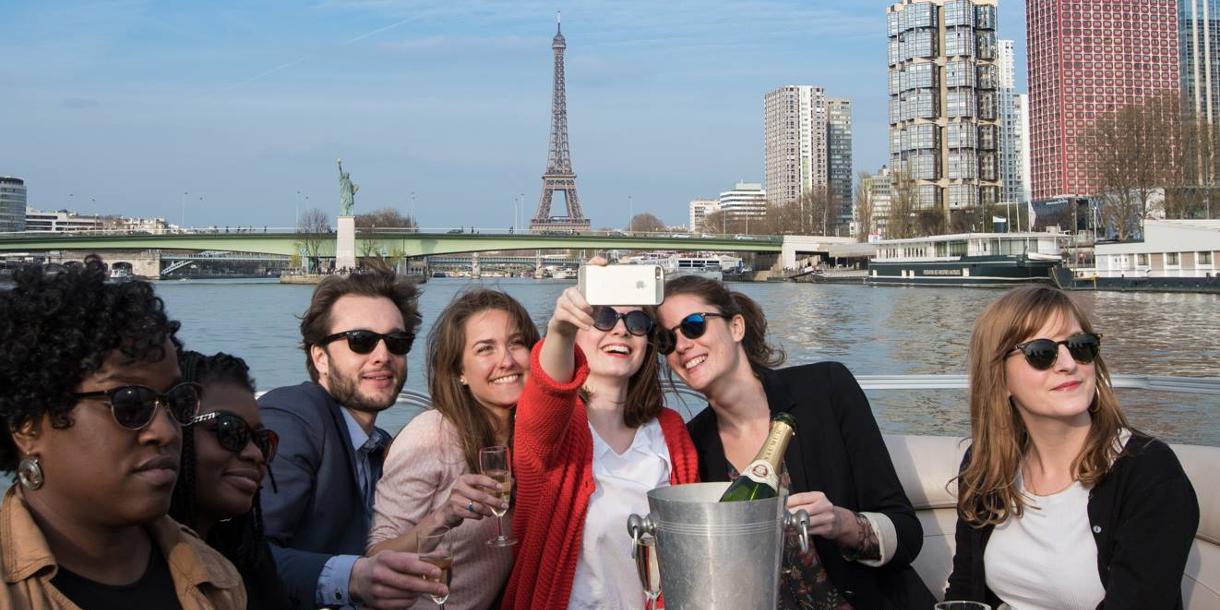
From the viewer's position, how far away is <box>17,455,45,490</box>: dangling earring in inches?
66.9

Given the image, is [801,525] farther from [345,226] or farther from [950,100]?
[950,100]

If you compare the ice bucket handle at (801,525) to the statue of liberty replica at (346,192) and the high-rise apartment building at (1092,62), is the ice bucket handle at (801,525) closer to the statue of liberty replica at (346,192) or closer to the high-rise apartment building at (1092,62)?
the statue of liberty replica at (346,192)

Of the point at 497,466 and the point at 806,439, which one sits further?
the point at 806,439

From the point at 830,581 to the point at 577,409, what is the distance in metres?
0.76

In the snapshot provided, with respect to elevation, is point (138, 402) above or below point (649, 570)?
above

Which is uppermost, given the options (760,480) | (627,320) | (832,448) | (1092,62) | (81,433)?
(1092,62)

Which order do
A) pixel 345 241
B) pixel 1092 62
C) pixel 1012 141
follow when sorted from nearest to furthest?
pixel 345 241, pixel 1092 62, pixel 1012 141

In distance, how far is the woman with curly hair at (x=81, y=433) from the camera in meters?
1.66

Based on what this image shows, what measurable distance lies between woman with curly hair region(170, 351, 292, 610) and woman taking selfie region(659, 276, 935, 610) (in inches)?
41.4

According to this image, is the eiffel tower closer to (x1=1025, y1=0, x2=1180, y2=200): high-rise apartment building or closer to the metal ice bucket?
(x1=1025, y1=0, x2=1180, y2=200): high-rise apartment building

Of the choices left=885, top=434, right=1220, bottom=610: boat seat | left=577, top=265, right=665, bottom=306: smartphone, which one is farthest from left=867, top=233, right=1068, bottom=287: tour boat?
left=577, top=265, right=665, bottom=306: smartphone

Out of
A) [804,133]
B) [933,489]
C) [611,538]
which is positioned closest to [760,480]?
[611,538]

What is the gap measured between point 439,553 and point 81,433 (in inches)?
31.2

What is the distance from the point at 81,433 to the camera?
1.69m
